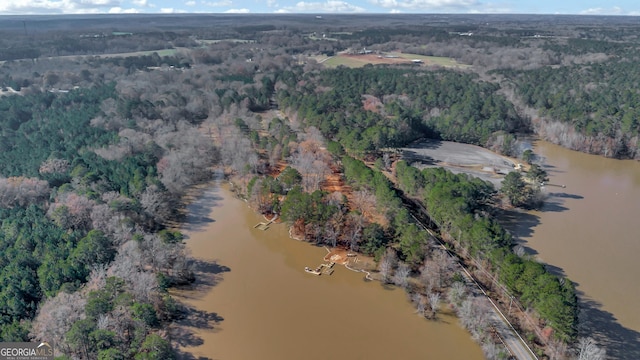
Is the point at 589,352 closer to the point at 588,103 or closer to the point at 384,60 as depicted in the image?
the point at 588,103

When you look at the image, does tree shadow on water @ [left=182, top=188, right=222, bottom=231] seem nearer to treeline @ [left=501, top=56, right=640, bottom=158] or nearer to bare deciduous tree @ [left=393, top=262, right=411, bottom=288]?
bare deciduous tree @ [left=393, top=262, right=411, bottom=288]

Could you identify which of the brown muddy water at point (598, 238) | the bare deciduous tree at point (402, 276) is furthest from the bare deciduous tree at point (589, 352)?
the bare deciduous tree at point (402, 276)

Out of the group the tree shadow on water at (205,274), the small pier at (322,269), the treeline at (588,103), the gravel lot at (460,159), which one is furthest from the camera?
the treeline at (588,103)

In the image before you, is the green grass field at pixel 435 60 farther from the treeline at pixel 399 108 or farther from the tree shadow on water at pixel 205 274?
the tree shadow on water at pixel 205 274

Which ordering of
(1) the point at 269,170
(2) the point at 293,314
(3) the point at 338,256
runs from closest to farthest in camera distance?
1. (2) the point at 293,314
2. (3) the point at 338,256
3. (1) the point at 269,170

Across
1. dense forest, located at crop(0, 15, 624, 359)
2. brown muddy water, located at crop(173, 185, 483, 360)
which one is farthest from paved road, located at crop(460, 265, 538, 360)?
brown muddy water, located at crop(173, 185, 483, 360)

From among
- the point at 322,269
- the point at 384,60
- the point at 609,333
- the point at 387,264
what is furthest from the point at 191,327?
the point at 384,60

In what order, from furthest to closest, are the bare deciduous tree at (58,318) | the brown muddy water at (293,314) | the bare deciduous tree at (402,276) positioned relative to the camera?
1. the bare deciduous tree at (402,276)
2. the brown muddy water at (293,314)
3. the bare deciduous tree at (58,318)

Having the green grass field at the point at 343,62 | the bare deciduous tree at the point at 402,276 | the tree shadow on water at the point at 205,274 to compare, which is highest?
the green grass field at the point at 343,62
